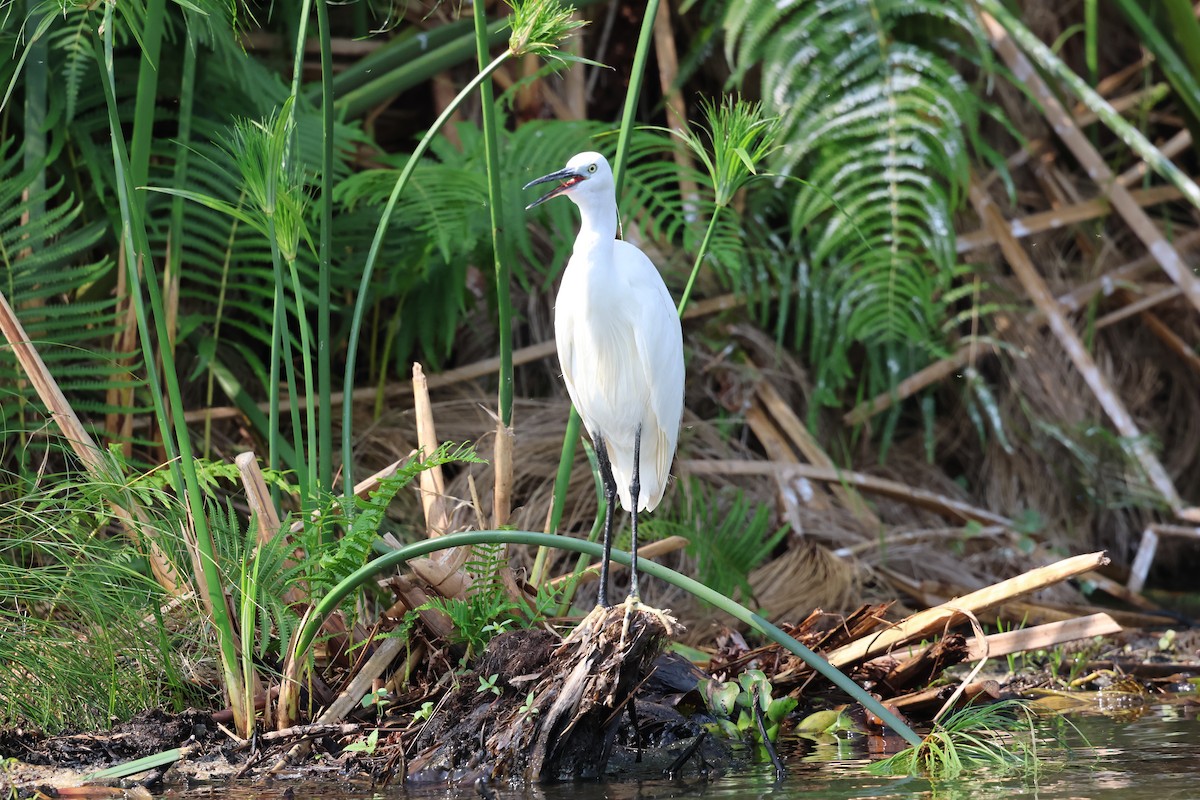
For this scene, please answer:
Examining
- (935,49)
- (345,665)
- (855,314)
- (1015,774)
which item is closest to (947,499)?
(855,314)

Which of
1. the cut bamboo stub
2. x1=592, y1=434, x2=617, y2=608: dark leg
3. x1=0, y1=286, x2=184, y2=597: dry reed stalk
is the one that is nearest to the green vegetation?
x1=0, y1=286, x2=184, y2=597: dry reed stalk

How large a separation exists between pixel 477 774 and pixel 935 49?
11.5 ft

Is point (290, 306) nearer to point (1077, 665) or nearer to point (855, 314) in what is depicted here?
point (855, 314)

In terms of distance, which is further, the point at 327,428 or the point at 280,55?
the point at 280,55

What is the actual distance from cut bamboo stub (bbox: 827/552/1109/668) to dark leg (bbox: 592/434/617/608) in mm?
515

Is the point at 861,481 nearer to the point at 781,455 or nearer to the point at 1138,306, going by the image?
the point at 781,455

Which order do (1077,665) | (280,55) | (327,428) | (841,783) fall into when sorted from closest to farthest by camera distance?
(841,783)
(327,428)
(1077,665)
(280,55)

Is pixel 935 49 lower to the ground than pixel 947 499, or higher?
higher

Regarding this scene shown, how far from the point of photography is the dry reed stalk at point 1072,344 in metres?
4.55

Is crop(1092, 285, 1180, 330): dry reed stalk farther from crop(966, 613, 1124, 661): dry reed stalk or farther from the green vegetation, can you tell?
crop(966, 613, 1124, 661): dry reed stalk

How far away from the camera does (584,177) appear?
2695 mm

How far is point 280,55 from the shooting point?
4.73 metres

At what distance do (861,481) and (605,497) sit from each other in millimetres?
1671

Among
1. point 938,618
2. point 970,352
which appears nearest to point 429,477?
point 938,618
